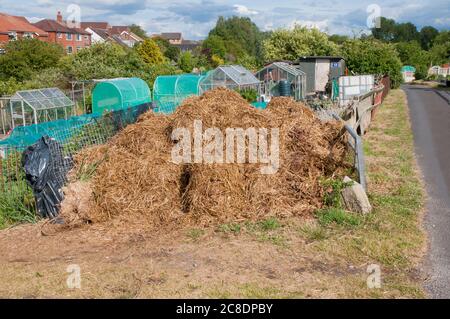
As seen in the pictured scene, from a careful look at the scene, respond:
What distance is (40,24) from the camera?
250 ft

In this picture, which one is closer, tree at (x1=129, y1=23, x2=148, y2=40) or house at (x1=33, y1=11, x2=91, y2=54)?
house at (x1=33, y1=11, x2=91, y2=54)

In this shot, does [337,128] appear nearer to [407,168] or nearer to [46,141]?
[407,168]

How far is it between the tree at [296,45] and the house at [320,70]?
561 inches

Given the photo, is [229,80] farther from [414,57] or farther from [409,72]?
[414,57]

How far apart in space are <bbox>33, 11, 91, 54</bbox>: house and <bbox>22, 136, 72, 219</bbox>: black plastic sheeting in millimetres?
70764

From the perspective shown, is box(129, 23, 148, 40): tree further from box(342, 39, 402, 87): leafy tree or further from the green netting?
the green netting

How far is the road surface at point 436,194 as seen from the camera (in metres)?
5.32

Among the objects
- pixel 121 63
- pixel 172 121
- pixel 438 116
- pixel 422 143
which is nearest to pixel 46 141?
pixel 172 121

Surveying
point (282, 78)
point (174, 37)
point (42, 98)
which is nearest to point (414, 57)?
point (282, 78)

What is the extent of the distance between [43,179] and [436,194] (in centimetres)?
698

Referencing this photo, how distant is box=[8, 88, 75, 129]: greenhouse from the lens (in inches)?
711

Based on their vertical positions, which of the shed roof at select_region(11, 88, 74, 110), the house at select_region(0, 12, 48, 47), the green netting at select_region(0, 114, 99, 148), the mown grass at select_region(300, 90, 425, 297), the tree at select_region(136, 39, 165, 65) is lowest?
the mown grass at select_region(300, 90, 425, 297)

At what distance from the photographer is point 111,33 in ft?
362

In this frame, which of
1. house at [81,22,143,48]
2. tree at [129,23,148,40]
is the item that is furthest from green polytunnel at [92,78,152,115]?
tree at [129,23,148,40]
